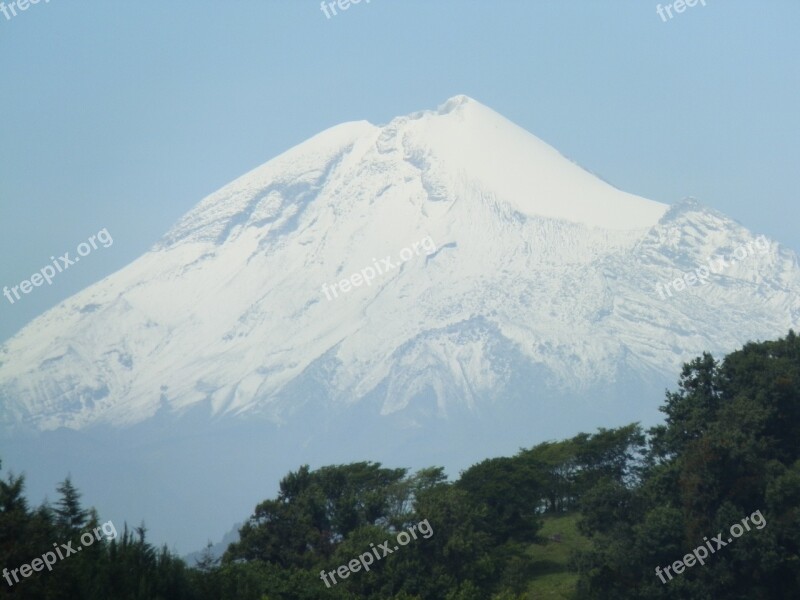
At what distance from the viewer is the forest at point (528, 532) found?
35.8 metres

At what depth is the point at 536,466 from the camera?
6197 cm

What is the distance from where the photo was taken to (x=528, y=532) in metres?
55.2

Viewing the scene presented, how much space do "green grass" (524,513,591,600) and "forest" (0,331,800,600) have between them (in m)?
0.12

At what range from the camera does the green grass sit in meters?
49.2

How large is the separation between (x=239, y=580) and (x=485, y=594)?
1196 centimetres

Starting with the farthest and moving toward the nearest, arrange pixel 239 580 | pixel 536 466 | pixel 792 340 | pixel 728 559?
1. pixel 536 466
2. pixel 792 340
3. pixel 728 559
4. pixel 239 580

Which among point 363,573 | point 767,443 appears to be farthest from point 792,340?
point 363,573

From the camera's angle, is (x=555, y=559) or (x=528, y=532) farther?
(x=528, y=532)

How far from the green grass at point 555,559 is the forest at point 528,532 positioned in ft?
0.41

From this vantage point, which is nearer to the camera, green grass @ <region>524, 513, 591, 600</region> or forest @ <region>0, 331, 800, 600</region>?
forest @ <region>0, 331, 800, 600</region>

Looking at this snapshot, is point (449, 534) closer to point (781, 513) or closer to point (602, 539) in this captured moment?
point (602, 539)

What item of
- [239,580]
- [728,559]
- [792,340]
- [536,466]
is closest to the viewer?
[239,580]

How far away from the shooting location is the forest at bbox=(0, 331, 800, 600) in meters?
35.8

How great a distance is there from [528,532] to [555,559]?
67.9 inches
